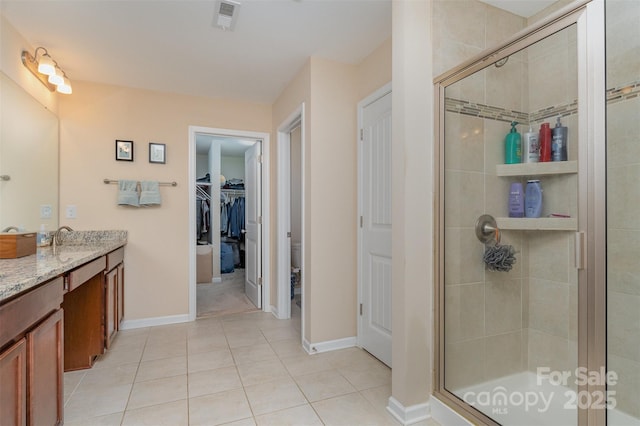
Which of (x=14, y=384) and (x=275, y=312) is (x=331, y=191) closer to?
(x=275, y=312)

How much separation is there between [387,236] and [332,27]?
5.05 feet

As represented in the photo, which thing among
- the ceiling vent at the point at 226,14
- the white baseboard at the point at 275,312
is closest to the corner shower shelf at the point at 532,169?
the ceiling vent at the point at 226,14

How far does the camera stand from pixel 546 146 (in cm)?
184

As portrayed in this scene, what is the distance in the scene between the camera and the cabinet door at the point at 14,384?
1078 mm

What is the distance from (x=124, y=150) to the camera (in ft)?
10.6

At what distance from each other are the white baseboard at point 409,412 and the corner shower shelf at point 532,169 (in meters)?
1.40

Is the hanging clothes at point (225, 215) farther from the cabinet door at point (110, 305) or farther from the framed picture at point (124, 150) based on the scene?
the cabinet door at point (110, 305)

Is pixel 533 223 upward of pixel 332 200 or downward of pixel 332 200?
downward

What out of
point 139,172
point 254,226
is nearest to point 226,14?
point 139,172

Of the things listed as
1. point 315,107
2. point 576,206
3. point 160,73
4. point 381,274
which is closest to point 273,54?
point 315,107

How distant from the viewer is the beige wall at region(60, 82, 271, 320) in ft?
10.2

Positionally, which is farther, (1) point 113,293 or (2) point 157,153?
(2) point 157,153

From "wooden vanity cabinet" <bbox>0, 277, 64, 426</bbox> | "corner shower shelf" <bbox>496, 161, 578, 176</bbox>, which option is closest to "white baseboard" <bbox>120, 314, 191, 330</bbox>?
"wooden vanity cabinet" <bbox>0, 277, 64, 426</bbox>

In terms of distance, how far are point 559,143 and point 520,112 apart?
38cm
